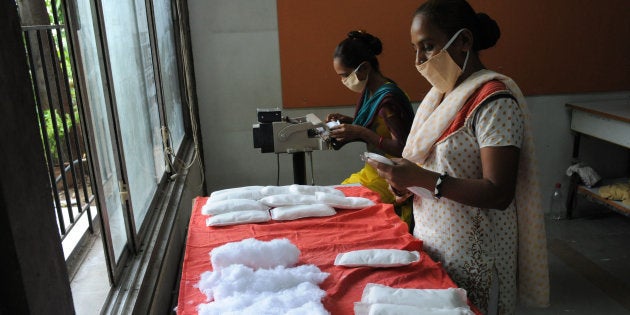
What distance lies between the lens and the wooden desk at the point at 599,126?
3.15 meters

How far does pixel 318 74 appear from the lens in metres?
3.51

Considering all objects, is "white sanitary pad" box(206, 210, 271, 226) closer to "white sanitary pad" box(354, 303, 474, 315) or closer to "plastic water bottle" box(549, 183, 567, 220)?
"white sanitary pad" box(354, 303, 474, 315)

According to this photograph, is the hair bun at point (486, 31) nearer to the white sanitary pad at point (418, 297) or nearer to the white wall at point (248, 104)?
the white sanitary pad at point (418, 297)

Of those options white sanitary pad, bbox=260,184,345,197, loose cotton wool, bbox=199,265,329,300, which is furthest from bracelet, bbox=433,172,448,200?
white sanitary pad, bbox=260,184,345,197

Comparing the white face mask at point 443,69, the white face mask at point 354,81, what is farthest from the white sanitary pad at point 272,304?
→ the white face mask at point 354,81

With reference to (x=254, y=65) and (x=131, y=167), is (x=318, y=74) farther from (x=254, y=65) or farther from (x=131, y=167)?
(x=131, y=167)

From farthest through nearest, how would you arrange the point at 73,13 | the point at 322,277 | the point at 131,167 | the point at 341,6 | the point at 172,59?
the point at 341,6
the point at 172,59
the point at 131,167
the point at 322,277
the point at 73,13

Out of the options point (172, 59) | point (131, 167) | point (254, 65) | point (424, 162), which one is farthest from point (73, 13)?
point (254, 65)

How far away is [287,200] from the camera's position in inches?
73.2

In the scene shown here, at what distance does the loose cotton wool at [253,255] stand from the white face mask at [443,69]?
0.67 meters

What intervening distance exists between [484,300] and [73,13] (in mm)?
1362

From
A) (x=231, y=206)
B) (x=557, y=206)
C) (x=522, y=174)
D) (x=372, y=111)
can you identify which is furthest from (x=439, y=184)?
(x=557, y=206)

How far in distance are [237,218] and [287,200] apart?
22cm

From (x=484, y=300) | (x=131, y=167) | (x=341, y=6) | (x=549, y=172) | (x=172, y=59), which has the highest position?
(x=341, y=6)
